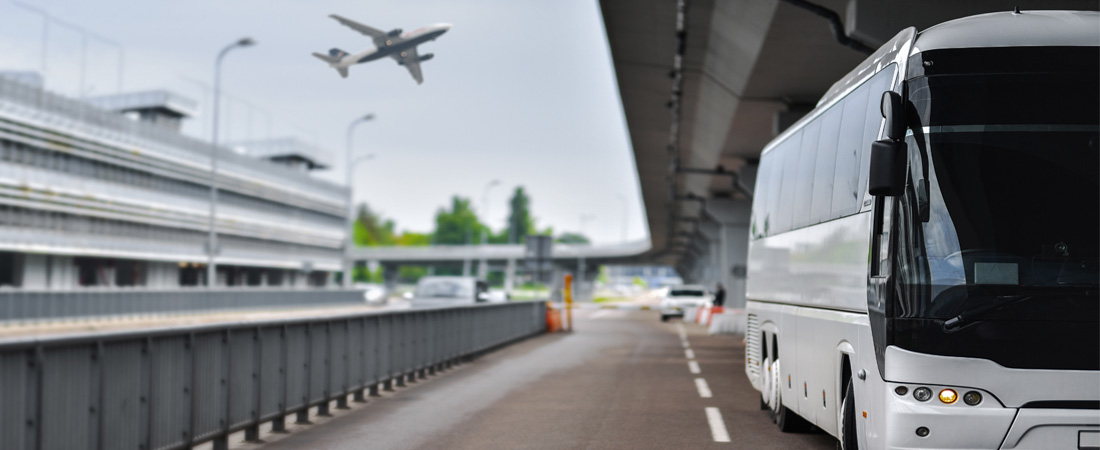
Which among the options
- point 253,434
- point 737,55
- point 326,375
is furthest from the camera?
point 737,55

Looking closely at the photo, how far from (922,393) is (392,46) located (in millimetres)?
8693

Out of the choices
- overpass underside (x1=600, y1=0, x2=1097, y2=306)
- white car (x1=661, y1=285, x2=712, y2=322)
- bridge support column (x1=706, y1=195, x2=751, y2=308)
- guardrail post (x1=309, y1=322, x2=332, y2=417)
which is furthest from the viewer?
bridge support column (x1=706, y1=195, x2=751, y2=308)

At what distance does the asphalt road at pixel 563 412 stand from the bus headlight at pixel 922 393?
3.59m

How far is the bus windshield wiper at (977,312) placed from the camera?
671 centimetres

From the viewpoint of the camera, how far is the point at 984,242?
6.82 metres

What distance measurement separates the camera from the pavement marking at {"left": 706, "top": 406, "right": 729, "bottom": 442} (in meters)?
10.9

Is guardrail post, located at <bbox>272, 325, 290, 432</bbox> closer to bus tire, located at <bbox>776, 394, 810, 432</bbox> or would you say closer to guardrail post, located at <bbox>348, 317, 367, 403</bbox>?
guardrail post, located at <bbox>348, 317, 367, 403</bbox>

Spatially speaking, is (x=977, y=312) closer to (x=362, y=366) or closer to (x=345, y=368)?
(x=345, y=368)

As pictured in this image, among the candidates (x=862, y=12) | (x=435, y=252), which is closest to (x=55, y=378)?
(x=862, y=12)

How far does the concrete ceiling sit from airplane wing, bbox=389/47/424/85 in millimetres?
5081

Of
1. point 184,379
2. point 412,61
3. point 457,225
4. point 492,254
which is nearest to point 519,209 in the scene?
point 457,225

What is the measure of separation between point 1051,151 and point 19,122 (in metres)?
61.6

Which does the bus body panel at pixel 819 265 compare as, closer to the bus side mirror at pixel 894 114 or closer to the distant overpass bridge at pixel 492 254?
the bus side mirror at pixel 894 114

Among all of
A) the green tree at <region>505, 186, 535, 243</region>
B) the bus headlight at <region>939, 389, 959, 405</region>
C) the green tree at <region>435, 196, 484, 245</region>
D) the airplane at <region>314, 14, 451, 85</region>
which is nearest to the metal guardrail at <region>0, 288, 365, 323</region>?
the airplane at <region>314, 14, 451, 85</region>
